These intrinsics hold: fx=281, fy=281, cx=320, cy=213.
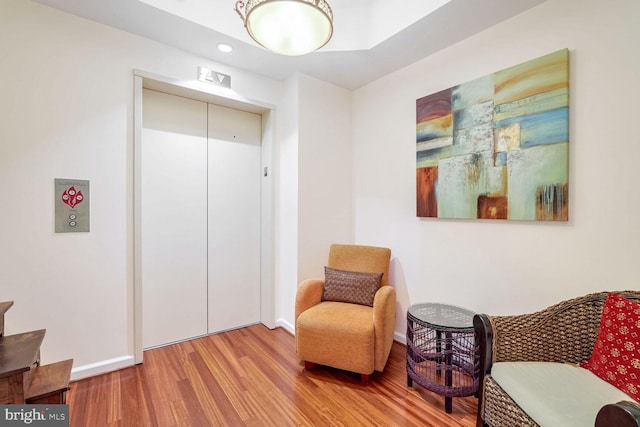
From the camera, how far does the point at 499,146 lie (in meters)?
1.93

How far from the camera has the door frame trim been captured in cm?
220

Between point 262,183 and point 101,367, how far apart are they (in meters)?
2.02

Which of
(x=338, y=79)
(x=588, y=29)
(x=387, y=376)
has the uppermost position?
(x=338, y=79)

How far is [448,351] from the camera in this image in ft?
5.82

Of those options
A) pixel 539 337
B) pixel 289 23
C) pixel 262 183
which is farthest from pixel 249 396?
pixel 289 23

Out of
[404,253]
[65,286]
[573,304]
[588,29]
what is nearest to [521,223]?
[573,304]

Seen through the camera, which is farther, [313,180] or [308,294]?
[313,180]

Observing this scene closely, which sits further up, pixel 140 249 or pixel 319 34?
pixel 319 34

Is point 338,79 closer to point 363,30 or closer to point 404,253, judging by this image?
point 363,30

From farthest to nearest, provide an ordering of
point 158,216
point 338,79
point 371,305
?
point 338,79, point 158,216, point 371,305

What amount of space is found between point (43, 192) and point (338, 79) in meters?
2.57

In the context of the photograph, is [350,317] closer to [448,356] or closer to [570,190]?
[448,356]

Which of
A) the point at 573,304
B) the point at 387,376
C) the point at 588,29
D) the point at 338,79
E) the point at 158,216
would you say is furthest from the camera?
the point at 338,79
